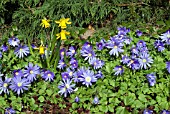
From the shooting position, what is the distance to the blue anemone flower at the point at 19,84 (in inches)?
132

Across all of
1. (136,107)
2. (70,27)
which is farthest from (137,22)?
(136,107)

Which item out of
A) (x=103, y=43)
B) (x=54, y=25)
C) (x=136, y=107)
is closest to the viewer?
(x=136, y=107)

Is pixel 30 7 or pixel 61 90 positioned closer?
pixel 61 90

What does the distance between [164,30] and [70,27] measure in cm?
103

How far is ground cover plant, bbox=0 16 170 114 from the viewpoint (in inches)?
132

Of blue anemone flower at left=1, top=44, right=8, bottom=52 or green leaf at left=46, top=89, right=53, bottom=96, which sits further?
blue anemone flower at left=1, top=44, right=8, bottom=52

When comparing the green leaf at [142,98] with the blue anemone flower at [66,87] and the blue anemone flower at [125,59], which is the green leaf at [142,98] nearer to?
the blue anemone flower at [125,59]

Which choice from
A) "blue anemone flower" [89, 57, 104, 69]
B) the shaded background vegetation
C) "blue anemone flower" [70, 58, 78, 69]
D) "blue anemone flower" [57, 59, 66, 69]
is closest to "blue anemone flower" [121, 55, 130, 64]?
"blue anemone flower" [89, 57, 104, 69]

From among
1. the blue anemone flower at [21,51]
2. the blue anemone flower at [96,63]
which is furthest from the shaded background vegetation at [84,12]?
the blue anemone flower at [96,63]

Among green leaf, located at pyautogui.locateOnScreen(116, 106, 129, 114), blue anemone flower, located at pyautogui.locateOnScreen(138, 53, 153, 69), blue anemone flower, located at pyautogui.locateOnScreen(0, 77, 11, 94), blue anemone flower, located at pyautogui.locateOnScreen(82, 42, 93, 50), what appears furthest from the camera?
blue anemone flower, located at pyautogui.locateOnScreen(82, 42, 93, 50)

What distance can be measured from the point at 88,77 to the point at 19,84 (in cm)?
57

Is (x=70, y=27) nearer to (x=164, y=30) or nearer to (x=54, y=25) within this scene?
(x=54, y=25)

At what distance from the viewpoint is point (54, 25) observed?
4312mm

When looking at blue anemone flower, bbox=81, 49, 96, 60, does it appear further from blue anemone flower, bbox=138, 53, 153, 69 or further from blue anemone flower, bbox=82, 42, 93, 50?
blue anemone flower, bbox=138, 53, 153, 69
